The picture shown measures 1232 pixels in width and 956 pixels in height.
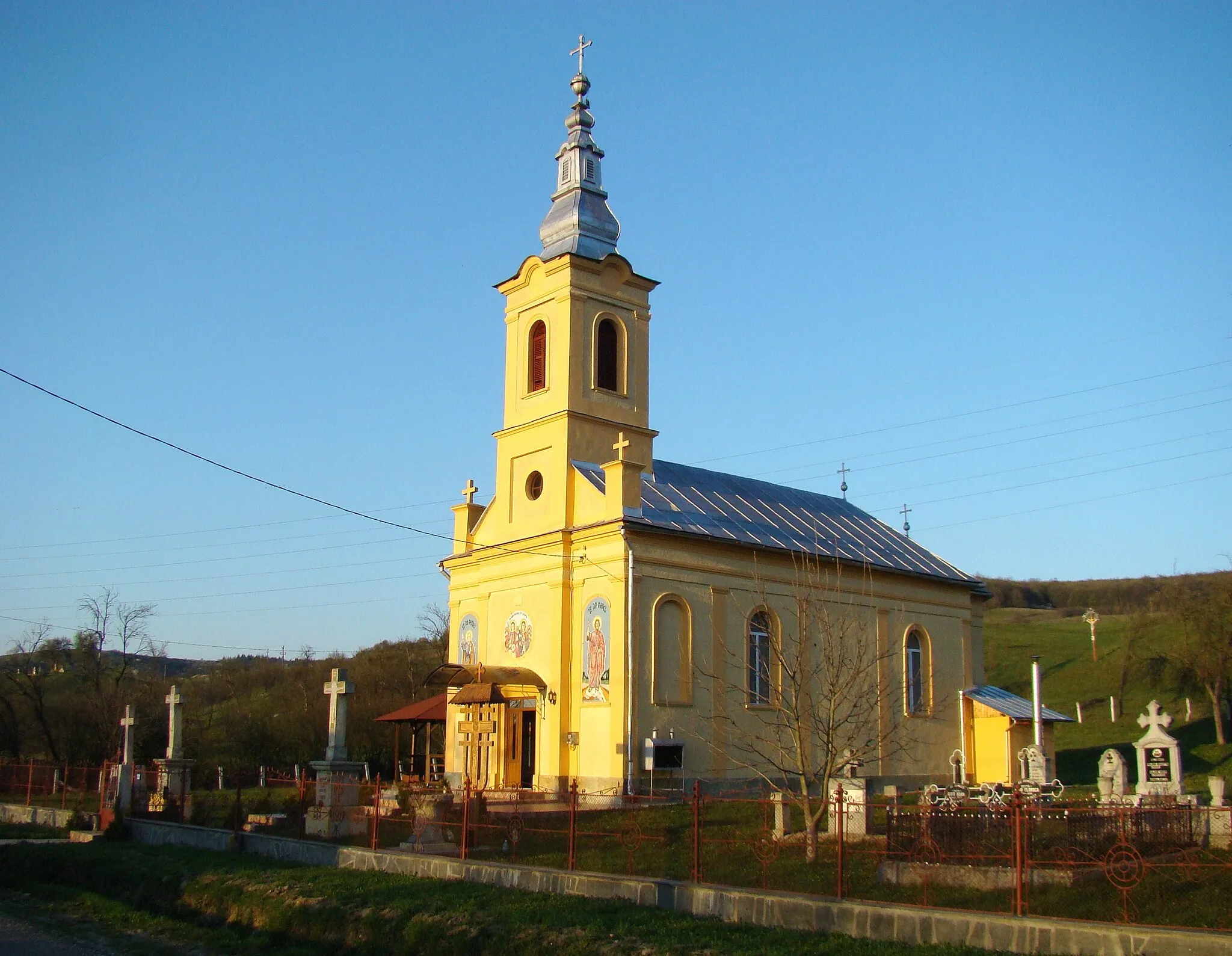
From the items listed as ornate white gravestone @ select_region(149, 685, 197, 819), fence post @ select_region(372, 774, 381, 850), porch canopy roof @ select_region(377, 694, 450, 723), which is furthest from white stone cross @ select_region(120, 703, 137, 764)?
fence post @ select_region(372, 774, 381, 850)

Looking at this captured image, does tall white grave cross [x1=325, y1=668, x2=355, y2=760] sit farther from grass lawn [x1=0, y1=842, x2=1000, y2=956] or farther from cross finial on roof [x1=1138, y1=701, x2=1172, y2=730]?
cross finial on roof [x1=1138, y1=701, x2=1172, y2=730]

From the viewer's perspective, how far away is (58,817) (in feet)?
88.7

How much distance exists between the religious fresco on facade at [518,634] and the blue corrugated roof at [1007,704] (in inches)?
553

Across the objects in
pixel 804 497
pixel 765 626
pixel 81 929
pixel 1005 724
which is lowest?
pixel 81 929

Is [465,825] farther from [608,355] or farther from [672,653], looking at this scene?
[608,355]

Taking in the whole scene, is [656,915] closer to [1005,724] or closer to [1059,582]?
[1005,724]

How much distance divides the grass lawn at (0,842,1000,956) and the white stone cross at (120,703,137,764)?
24.0ft

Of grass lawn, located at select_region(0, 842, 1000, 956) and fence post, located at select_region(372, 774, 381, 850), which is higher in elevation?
fence post, located at select_region(372, 774, 381, 850)

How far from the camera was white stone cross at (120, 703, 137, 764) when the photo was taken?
28.9 metres

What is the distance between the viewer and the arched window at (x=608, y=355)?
32.0 meters

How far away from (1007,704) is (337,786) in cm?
2179

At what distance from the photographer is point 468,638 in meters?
32.9

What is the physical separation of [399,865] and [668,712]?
11936 millimetres

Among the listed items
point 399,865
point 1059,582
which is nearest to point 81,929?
point 399,865
